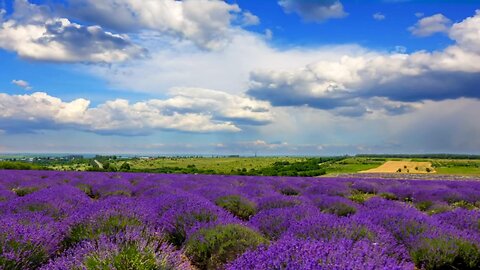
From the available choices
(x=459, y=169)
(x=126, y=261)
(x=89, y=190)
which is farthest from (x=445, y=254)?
(x=459, y=169)

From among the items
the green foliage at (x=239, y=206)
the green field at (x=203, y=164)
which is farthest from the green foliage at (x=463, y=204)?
the green field at (x=203, y=164)

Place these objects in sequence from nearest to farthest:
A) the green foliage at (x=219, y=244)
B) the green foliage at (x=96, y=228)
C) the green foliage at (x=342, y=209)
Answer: the green foliage at (x=219, y=244) < the green foliage at (x=96, y=228) < the green foliage at (x=342, y=209)

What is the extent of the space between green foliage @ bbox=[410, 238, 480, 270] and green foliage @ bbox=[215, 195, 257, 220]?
483 cm

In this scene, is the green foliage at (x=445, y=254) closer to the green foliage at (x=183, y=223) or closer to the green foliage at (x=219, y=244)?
the green foliage at (x=219, y=244)

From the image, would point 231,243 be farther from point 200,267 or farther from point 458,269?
point 458,269

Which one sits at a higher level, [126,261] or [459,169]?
[126,261]

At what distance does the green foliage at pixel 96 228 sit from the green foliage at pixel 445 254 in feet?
13.5

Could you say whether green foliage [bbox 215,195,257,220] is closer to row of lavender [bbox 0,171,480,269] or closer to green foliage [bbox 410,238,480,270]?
row of lavender [bbox 0,171,480,269]

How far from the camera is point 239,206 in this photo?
34.6 ft

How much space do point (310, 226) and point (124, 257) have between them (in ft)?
8.49

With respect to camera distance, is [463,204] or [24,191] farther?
[463,204]

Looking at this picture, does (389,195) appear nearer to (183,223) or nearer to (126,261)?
(183,223)

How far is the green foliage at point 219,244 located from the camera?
218 inches

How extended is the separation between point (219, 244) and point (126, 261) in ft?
6.15
